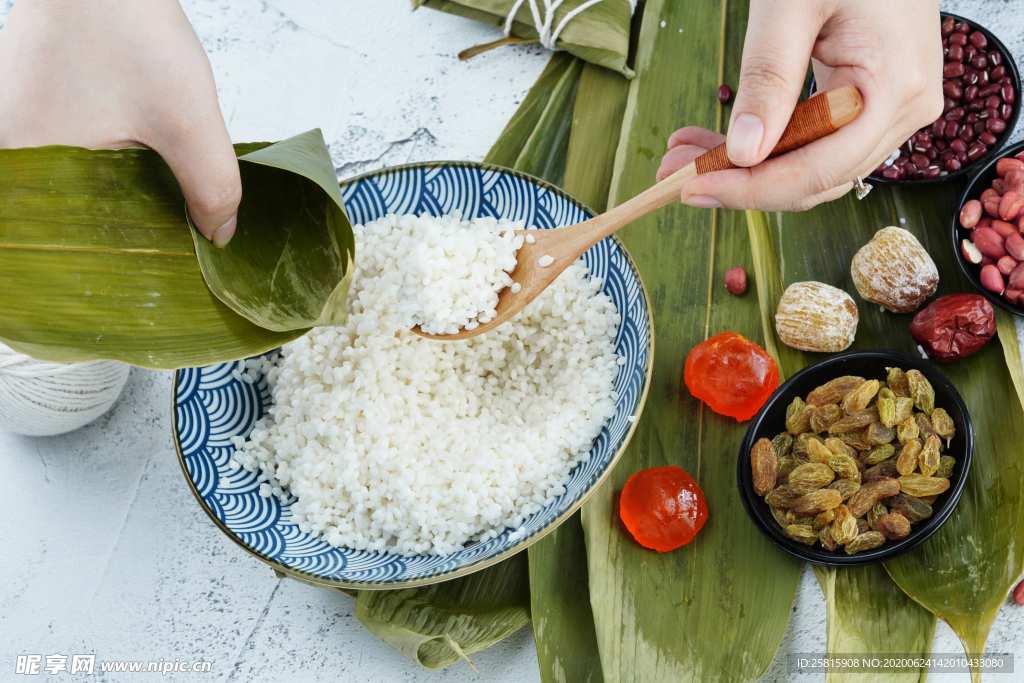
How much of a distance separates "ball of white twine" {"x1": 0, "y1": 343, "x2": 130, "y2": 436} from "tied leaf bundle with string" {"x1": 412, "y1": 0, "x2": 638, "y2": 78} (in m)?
1.12

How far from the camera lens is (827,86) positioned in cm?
106

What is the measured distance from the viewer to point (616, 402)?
120 centimetres

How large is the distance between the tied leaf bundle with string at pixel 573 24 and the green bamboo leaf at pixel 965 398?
1.69 ft

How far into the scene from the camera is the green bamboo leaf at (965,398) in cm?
113

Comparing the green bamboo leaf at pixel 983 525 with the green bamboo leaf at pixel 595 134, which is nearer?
the green bamboo leaf at pixel 983 525

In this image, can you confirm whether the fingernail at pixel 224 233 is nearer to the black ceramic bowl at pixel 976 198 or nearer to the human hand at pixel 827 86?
the human hand at pixel 827 86

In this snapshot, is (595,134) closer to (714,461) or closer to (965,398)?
(714,461)

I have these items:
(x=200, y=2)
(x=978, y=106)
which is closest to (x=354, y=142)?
(x=200, y=2)

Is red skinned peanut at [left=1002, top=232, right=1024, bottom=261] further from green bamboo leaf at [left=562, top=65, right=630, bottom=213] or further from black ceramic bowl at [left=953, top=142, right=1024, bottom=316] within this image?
green bamboo leaf at [left=562, top=65, right=630, bottom=213]

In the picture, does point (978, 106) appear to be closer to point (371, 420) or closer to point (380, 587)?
point (371, 420)

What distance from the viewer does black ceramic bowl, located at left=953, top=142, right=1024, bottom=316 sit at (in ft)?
4.17

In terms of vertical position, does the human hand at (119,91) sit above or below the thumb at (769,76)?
below

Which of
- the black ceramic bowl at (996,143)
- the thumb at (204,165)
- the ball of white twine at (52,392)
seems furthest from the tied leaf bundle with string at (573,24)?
the ball of white twine at (52,392)

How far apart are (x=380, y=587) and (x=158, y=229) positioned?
61 cm
